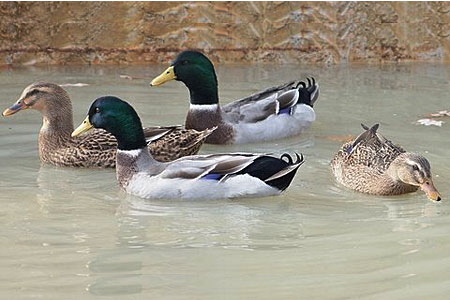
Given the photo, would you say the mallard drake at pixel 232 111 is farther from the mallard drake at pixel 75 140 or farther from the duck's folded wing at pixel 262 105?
the mallard drake at pixel 75 140

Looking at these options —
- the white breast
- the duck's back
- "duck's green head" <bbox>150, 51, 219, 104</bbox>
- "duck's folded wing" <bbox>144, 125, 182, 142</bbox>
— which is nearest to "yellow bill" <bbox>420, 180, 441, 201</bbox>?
the duck's back

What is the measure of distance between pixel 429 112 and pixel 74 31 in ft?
17.9

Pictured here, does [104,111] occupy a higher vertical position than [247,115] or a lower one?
higher

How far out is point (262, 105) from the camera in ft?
30.2

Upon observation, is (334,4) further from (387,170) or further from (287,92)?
(387,170)

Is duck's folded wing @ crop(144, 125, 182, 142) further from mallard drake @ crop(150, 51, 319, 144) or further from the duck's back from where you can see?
the duck's back

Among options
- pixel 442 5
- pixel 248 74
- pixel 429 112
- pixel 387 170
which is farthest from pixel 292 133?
pixel 442 5

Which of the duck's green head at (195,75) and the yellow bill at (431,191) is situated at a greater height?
the duck's green head at (195,75)

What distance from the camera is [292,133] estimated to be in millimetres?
9234

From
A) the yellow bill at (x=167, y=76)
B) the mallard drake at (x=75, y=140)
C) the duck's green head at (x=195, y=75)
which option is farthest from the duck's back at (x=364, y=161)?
the yellow bill at (x=167, y=76)

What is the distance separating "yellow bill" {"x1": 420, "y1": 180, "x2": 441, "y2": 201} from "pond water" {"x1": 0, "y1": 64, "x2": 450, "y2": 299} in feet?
0.22

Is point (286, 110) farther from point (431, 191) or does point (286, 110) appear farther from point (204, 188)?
point (431, 191)

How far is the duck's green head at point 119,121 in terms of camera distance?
7117 mm

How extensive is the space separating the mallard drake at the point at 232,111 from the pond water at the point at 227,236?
0.13 metres
